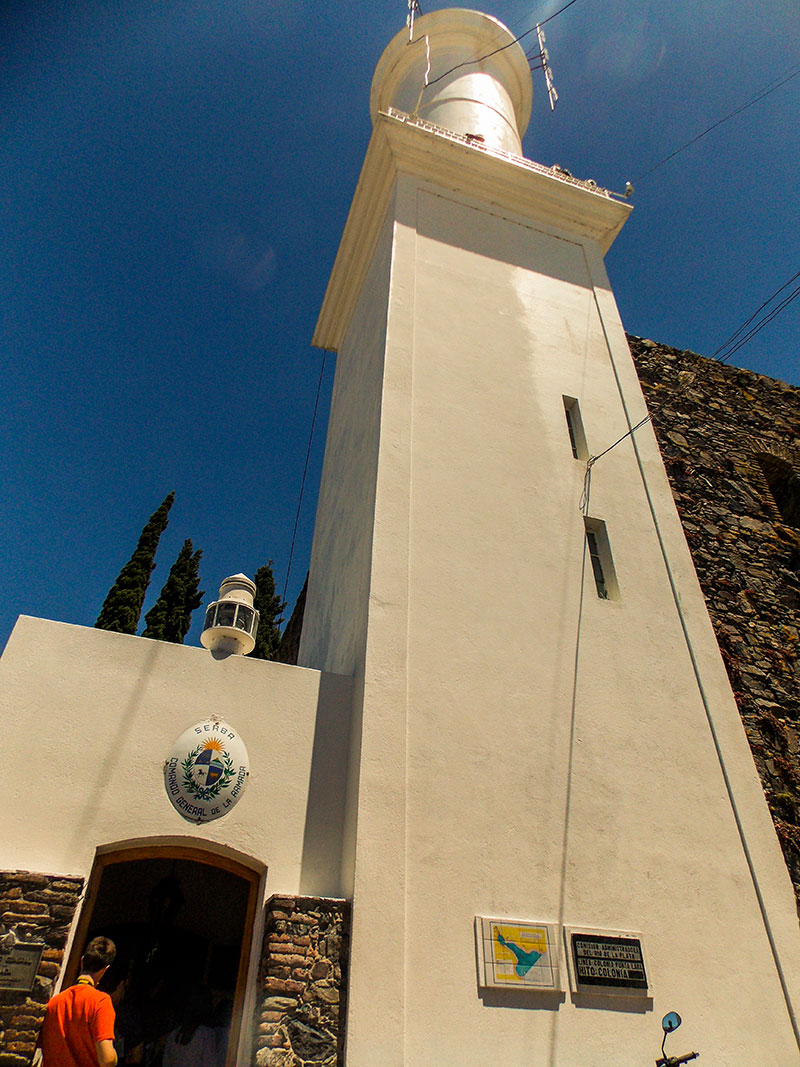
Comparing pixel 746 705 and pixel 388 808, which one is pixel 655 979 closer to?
pixel 388 808

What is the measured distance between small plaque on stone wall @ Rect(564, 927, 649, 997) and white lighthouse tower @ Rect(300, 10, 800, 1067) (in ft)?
0.05

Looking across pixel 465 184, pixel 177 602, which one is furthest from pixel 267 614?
pixel 465 184

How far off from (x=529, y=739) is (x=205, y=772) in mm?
2783

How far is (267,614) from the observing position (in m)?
19.6

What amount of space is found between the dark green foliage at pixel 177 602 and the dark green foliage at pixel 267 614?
5.69 ft

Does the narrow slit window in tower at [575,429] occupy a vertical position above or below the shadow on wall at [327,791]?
above

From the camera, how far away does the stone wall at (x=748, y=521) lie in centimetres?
741

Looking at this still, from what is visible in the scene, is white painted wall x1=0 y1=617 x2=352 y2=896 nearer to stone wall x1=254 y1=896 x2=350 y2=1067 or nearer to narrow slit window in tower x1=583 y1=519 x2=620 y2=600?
stone wall x1=254 y1=896 x2=350 y2=1067

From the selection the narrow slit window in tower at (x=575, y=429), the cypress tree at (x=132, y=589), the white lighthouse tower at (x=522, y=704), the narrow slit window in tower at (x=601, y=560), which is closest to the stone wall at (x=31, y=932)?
the white lighthouse tower at (x=522, y=704)

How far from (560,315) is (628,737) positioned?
6.27 metres

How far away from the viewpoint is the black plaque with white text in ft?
16.7

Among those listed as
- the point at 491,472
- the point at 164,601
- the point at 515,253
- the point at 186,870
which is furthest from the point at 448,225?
the point at 164,601

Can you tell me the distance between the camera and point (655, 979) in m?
5.20

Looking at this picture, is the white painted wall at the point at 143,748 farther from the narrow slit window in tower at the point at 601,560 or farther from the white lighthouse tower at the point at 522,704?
the narrow slit window in tower at the point at 601,560
